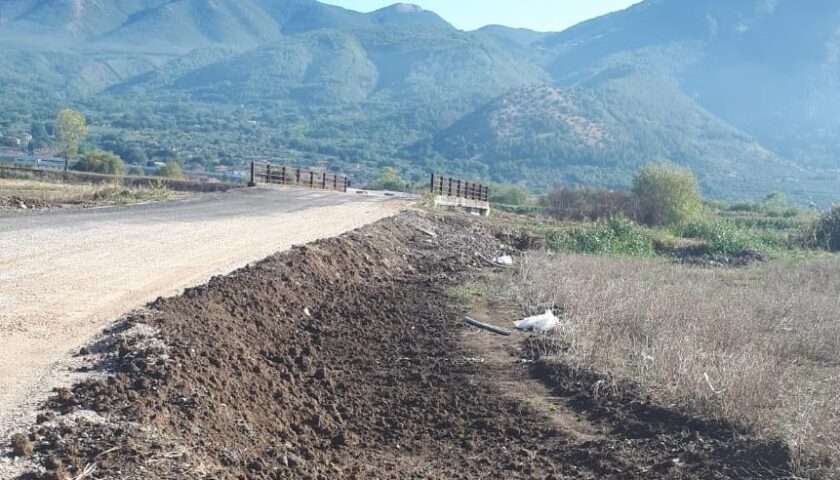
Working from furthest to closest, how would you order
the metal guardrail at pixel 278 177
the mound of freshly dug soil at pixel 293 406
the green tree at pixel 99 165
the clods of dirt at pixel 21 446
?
the green tree at pixel 99 165, the metal guardrail at pixel 278 177, the mound of freshly dug soil at pixel 293 406, the clods of dirt at pixel 21 446

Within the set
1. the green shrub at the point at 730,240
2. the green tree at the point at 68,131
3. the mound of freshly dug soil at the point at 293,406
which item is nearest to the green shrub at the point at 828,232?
the green shrub at the point at 730,240

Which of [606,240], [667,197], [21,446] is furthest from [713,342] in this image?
[667,197]

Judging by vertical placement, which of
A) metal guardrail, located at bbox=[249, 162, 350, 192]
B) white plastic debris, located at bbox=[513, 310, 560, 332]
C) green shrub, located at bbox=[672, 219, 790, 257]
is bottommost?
green shrub, located at bbox=[672, 219, 790, 257]

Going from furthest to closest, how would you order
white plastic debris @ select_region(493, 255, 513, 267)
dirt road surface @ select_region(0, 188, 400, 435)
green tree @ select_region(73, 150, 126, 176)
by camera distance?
green tree @ select_region(73, 150, 126, 176) < white plastic debris @ select_region(493, 255, 513, 267) < dirt road surface @ select_region(0, 188, 400, 435)

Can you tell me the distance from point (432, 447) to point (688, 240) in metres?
34.4

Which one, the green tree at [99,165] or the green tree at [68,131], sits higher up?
the green tree at [68,131]

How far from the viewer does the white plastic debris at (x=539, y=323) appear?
14570 millimetres

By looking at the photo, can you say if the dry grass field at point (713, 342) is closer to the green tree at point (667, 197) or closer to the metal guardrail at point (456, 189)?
the metal guardrail at point (456, 189)

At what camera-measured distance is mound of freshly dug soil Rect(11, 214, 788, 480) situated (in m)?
7.01

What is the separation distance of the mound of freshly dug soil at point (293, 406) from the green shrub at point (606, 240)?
1772 cm

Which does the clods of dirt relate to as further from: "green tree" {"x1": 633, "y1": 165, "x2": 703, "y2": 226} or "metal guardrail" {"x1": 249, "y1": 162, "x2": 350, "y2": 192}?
"green tree" {"x1": 633, "y1": 165, "x2": 703, "y2": 226}

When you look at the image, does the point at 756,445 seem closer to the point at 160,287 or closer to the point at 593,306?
the point at 593,306

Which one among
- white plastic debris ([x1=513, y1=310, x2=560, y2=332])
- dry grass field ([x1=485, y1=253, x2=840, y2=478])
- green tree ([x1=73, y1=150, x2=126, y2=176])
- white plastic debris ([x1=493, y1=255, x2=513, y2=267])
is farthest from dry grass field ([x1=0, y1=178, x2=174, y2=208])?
green tree ([x1=73, y1=150, x2=126, y2=176])

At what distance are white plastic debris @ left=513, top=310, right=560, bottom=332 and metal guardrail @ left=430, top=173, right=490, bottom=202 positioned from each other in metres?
25.5
